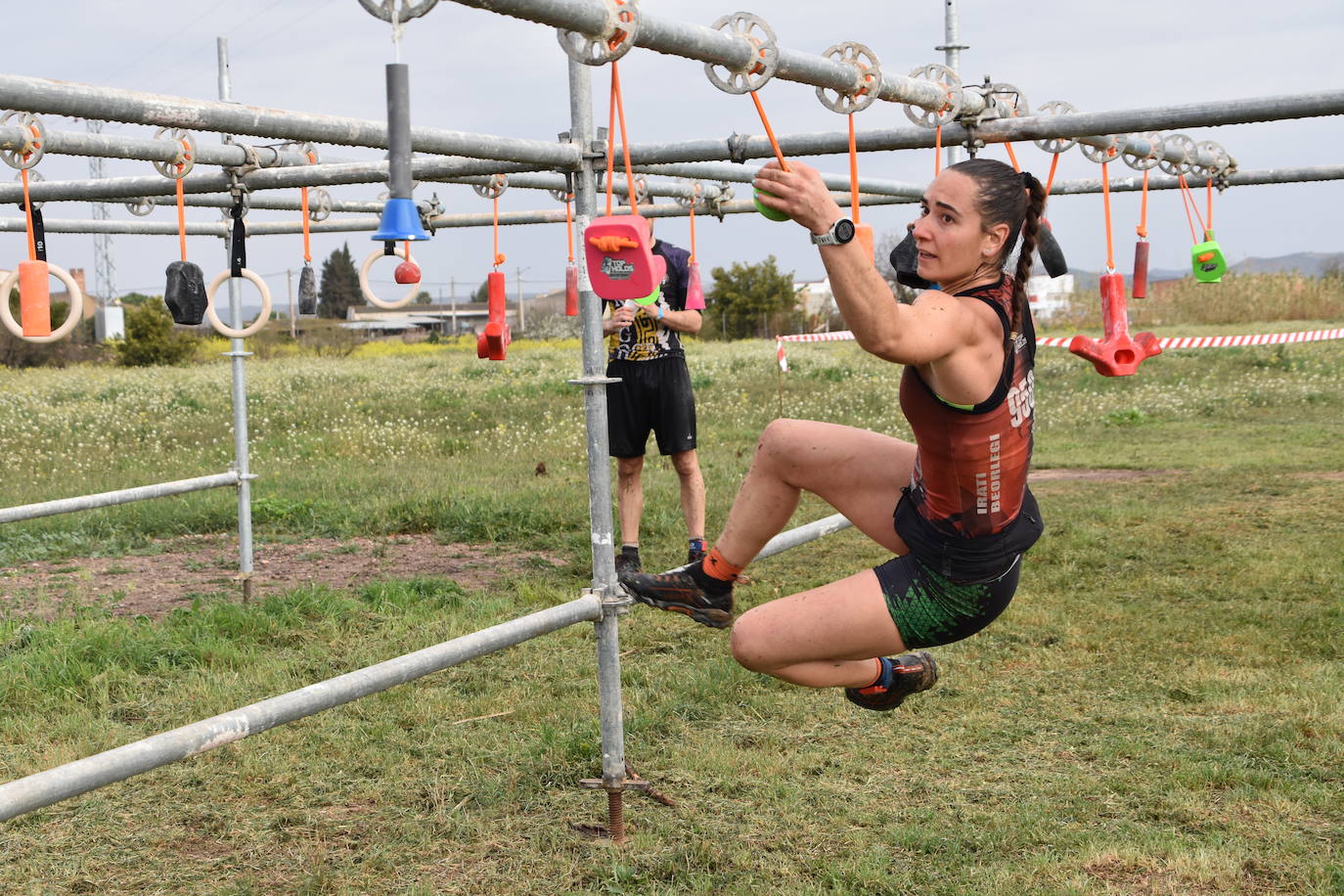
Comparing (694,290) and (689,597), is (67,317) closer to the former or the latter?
(689,597)

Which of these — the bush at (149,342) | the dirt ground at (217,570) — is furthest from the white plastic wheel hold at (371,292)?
the bush at (149,342)

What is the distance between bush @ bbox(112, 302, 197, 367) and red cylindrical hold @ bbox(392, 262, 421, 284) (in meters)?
22.0

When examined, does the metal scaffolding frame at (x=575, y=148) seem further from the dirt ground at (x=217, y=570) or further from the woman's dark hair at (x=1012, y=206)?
the dirt ground at (x=217, y=570)

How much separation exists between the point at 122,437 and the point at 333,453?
108 inches

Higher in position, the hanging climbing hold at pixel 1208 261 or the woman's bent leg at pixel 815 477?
the hanging climbing hold at pixel 1208 261

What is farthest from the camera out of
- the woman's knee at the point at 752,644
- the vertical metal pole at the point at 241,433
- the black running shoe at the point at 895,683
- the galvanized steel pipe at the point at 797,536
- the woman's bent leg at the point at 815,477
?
the vertical metal pole at the point at 241,433

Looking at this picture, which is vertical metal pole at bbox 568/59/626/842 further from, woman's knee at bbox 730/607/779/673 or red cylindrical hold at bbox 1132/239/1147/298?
red cylindrical hold at bbox 1132/239/1147/298

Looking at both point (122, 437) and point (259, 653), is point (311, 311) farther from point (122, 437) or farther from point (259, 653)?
point (122, 437)

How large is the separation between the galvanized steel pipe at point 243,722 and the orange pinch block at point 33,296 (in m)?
1.30

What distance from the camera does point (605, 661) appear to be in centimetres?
389

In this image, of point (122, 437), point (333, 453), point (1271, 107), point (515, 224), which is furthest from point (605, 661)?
point (122, 437)

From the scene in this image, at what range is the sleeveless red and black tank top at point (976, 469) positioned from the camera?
2.95 metres

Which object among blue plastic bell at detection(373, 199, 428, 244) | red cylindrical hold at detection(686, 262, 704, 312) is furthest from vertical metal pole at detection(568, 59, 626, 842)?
red cylindrical hold at detection(686, 262, 704, 312)

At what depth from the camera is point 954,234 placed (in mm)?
2969
